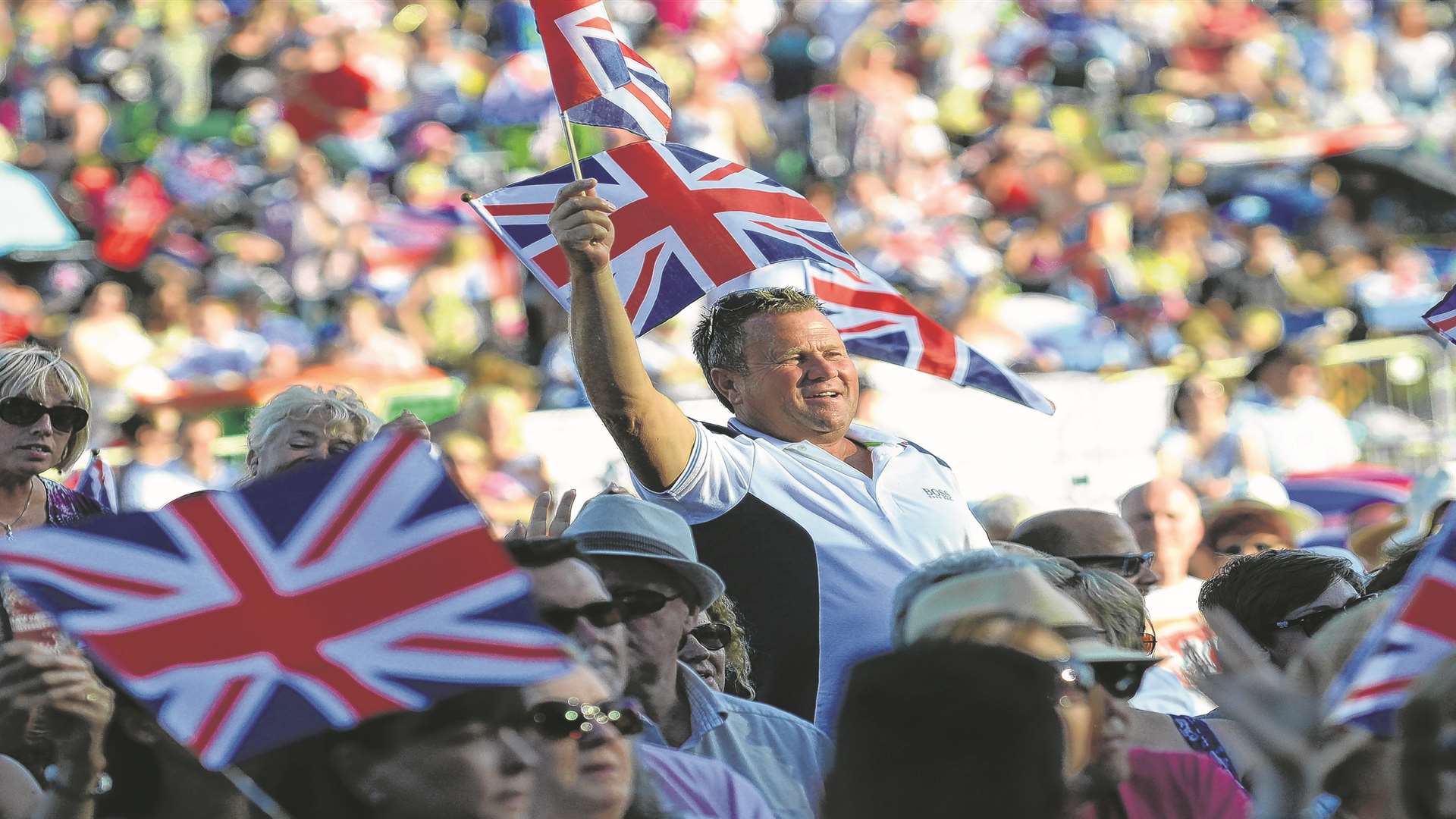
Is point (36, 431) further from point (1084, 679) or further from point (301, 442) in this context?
point (1084, 679)

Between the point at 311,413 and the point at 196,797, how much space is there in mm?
1850

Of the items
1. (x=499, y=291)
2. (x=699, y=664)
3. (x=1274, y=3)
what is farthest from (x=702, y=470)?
(x=1274, y=3)

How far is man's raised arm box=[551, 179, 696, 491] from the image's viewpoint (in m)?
4.10

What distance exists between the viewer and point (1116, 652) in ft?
9.87

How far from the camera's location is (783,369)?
15.3 feet

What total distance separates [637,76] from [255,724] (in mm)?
3021

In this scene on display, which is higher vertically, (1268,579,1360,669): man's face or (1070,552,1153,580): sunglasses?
(1268,579,1360,669): man's face

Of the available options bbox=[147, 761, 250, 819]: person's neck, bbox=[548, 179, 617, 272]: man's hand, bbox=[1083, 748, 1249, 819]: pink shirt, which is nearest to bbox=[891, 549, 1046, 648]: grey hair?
bbox=[1083, 748, 1249, 819]: pink shirt

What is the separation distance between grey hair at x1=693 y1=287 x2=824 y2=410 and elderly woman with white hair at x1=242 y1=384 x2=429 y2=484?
0.67 meters

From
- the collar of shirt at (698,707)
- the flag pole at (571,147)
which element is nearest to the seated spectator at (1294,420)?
the flag pole at (571,147)

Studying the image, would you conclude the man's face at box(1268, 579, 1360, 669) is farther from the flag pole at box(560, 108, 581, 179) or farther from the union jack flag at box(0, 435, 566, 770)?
the union jack flag at box(0, 435, 566, 770)

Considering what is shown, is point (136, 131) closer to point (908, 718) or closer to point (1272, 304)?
point (1272, 304)

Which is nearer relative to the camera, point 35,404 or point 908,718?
point 908,718

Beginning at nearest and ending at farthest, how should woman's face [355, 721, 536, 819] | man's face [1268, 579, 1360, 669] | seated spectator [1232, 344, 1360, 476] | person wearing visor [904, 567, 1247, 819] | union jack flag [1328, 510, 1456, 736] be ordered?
woman's face [355, 721, 536, 819] → union jack flag [1328, 510, 1456, 736] → person wearing visor [904, 567, 1247, 819] → man's face [1268, 579, 1360, 669] → seated spectator [1232, 344, 1360, 476]
